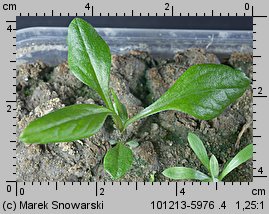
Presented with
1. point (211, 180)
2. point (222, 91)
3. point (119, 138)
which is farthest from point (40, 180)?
point (222, 91)

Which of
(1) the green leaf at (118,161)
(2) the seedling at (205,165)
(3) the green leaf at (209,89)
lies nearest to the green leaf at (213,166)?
(2) the seedling at (205,165)

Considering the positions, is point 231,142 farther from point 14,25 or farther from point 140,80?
point 14,25

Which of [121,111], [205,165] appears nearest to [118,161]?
[121,111]

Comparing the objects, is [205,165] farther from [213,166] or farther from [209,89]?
[209,89]

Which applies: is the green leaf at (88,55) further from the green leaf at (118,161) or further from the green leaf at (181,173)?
the green leaf at (181,173)

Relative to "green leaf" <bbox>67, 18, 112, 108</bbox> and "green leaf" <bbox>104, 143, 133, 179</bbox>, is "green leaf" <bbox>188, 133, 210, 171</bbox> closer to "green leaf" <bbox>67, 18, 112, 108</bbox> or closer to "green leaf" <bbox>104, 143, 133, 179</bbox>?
"green leaf" <bbox>104, 143, 133, 179</bbox>
